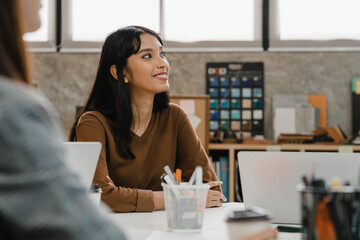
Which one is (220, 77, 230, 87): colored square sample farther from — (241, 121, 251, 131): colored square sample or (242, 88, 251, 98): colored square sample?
(241, 121, 251, 131): colored square sample

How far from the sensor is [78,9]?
400cm

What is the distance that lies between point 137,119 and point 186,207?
878 millimetres

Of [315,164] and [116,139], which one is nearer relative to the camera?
[315,164]

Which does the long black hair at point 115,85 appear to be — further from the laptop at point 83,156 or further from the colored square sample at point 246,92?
the colored square sample at point 246,92

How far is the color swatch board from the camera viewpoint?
3.77m

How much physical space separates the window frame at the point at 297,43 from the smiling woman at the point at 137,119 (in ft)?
6.71

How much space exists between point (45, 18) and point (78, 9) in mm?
304

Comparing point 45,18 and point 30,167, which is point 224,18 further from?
point 30,167

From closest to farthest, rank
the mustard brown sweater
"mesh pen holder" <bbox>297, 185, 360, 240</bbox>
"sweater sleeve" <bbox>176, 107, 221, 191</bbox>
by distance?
"mesh pen holder" <bbox>297, 185, 360, 240</bbox> → the mustard brown sweater → "sweater sleeve" <bbox>176, 107, 221, 191</bbox>

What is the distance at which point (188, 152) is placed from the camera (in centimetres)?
190

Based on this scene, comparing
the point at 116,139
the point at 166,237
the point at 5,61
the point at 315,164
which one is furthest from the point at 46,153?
the point at 116,139

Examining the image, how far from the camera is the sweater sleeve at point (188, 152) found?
1.85 meters

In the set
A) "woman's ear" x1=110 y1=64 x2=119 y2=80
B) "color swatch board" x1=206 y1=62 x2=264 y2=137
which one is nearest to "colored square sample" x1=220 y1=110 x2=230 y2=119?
"color swatch board" x1=206 y1=62 x2=264 y2=137

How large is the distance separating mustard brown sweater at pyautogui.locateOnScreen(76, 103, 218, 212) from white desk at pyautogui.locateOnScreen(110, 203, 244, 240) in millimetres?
178
